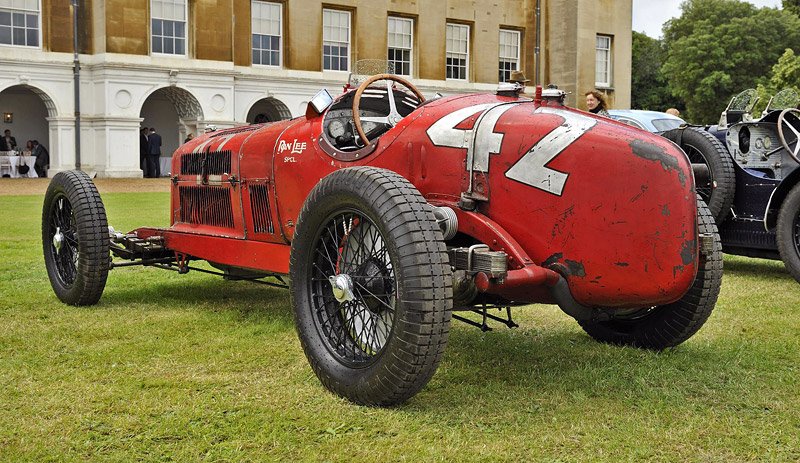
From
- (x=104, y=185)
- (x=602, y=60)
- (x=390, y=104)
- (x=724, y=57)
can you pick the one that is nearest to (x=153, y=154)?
(x=104, y=185)

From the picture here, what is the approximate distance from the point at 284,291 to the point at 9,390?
3253 mm

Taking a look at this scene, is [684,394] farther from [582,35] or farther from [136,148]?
[582,35]

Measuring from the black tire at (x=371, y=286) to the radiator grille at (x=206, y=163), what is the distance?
2126mm

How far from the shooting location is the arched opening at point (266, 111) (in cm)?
2878

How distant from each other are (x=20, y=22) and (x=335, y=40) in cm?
969

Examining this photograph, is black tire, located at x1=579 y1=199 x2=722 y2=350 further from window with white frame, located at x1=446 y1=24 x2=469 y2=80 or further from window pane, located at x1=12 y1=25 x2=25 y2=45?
window with white frame, located at x1=446 y1=24 x2=469 y2=80

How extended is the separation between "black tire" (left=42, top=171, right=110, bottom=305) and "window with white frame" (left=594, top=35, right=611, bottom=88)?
29184 mm

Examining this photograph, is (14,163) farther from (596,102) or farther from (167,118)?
(596,102)

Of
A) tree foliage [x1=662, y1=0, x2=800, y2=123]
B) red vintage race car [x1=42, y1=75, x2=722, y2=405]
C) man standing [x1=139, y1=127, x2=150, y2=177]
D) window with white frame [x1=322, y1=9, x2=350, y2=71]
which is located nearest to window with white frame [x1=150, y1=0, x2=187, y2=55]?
man standing [x1=139, y1=127, x2=150, y2=177]

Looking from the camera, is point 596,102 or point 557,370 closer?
point 557,370

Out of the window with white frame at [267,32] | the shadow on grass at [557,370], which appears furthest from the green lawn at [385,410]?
the window with white frame at [267,32]

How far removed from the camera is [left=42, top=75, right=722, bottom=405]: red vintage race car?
3602 millimetres

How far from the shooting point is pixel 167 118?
30.2 metres

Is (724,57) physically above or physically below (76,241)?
above
